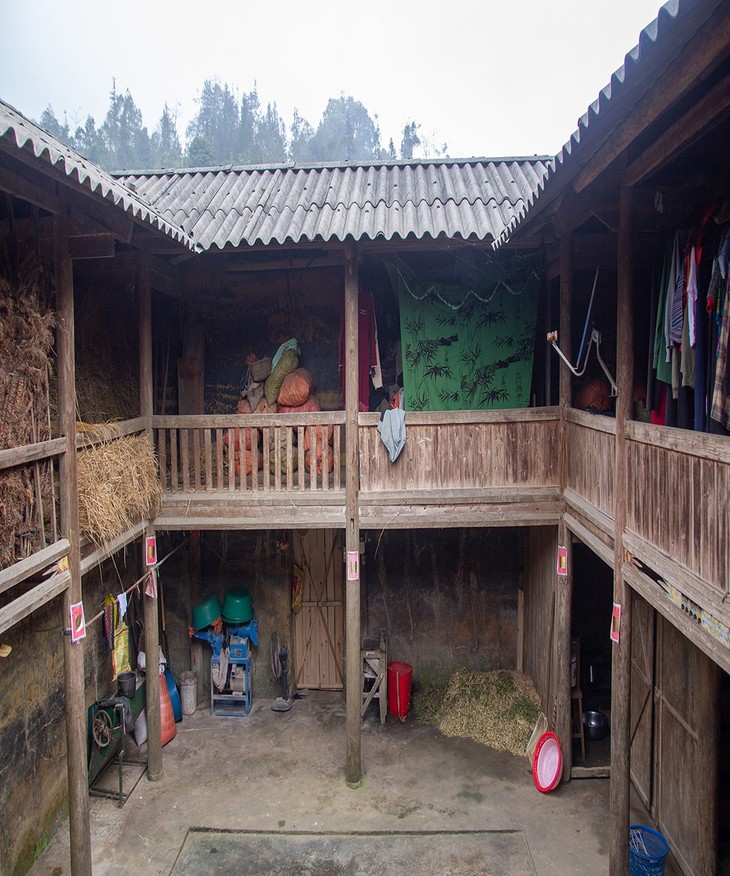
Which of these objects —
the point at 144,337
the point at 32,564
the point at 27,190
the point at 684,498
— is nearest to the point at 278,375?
the point at 144,337

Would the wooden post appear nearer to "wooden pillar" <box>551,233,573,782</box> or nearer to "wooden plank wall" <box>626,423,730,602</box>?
"wooden pillar" <box>551,233,573,782</box>

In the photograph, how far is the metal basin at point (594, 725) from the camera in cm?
909

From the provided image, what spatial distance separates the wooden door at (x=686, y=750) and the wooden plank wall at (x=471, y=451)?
231 cm

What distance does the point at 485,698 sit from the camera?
1009 centimetres

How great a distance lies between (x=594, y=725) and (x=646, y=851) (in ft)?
8.56

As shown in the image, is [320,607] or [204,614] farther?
[320,607]

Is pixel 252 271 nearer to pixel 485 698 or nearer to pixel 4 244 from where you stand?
pixel 4 244

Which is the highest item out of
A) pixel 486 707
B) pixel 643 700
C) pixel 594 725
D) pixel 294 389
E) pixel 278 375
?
pixel 278 375

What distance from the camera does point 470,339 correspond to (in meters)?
8.77

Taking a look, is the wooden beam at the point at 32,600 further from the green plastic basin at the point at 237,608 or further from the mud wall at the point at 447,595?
the mud wall at the point at 447,595

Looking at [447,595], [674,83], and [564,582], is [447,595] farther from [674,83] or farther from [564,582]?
[674,83]

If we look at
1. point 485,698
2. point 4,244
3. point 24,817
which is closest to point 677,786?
point 485,698

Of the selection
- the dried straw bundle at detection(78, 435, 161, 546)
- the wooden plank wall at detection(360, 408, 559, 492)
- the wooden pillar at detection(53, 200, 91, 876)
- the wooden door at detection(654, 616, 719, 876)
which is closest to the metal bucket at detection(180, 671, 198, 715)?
the dried straw bundle at detection(78, 435, 161, 546)

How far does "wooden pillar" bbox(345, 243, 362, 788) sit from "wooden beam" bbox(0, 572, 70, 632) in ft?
10.7
